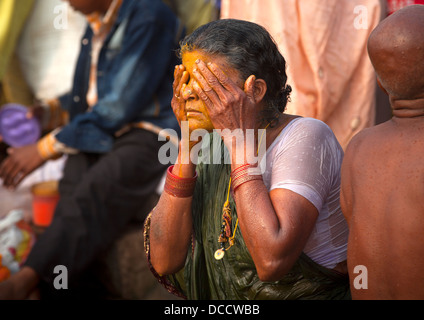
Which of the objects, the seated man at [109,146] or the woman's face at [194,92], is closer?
the woman's face at [194,92]

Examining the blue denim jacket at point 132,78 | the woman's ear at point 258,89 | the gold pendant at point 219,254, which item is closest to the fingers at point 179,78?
the woman's ear at point 258,89

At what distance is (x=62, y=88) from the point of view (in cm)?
514

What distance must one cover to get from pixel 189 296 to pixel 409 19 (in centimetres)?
139

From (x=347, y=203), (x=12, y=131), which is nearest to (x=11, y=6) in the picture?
(x=12, y=131)

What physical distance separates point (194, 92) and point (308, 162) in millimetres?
479

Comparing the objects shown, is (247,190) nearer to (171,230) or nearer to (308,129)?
(308,129)

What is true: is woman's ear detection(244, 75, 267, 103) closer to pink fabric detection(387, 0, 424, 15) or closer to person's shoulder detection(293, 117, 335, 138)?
person's shoulder detection(293, 117, 335, 138)

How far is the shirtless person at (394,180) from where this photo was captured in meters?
1.63

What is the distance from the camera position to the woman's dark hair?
201 centimetres

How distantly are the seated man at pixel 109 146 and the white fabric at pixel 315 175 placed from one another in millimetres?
1910

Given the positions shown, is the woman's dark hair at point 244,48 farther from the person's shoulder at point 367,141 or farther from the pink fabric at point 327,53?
the pink fabric at point 327,53

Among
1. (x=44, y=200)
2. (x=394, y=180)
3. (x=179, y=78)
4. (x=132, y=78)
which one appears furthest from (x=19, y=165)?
(x=394, y=180)

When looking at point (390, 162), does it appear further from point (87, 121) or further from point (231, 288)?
point (87, 121)

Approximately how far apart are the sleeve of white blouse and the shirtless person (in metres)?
0.17
